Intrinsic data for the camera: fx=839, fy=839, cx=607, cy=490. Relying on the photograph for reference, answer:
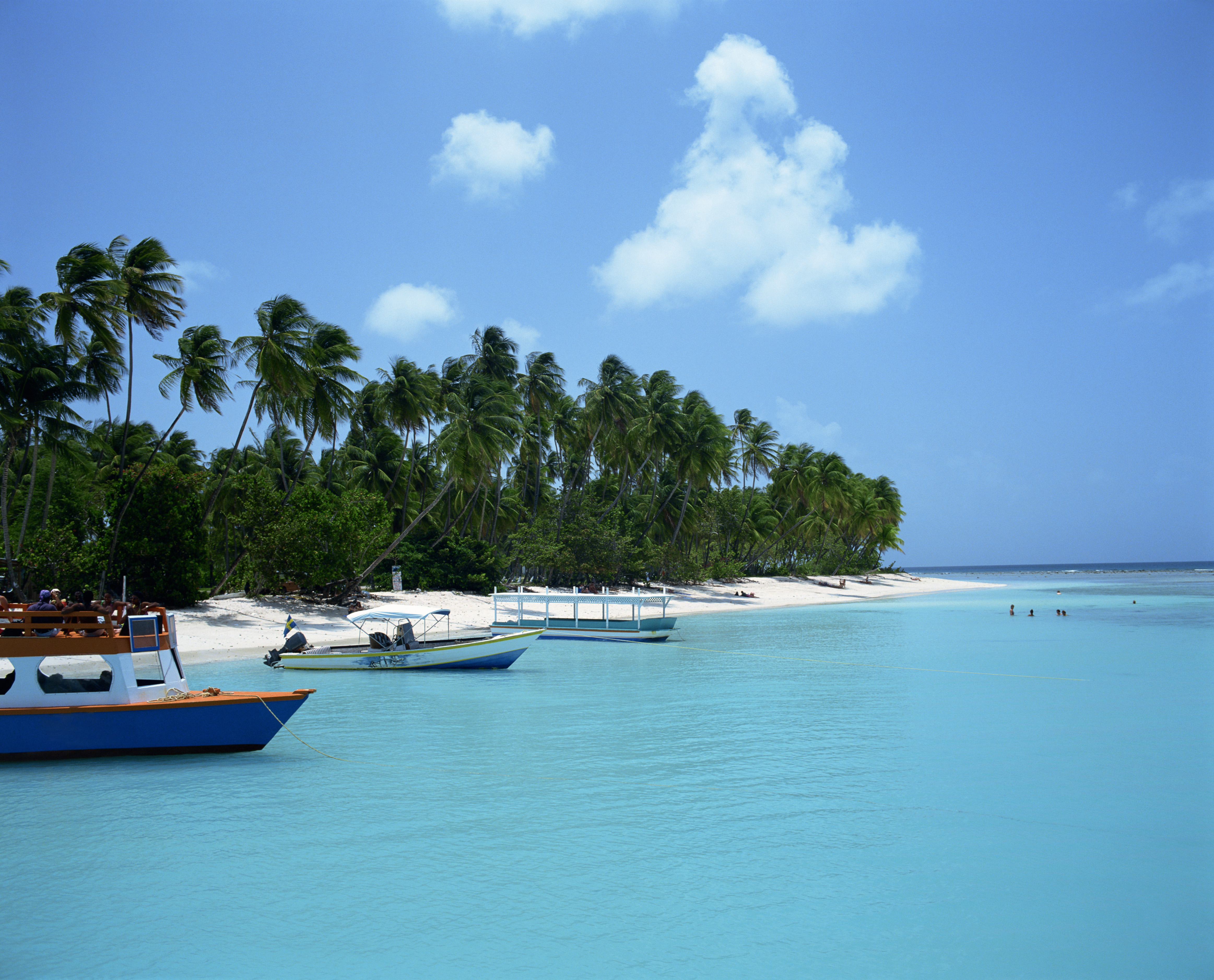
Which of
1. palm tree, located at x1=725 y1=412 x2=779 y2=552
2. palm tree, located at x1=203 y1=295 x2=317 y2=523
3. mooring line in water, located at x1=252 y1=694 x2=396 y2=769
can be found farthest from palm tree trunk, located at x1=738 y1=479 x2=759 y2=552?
mooring line in water, located at x1=252 y1=694 x2=396 y2=769

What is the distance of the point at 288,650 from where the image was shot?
23125 mm

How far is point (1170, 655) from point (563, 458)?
4410 centimetres

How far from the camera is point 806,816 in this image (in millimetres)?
10383

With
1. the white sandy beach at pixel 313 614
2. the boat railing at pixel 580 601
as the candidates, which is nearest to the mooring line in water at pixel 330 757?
the white sandy beach at pixel 313 614

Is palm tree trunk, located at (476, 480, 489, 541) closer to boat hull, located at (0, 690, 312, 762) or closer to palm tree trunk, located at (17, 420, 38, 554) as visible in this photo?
palm tree trunk, located at (17, 420, 38, 554)

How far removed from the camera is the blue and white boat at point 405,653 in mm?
23016

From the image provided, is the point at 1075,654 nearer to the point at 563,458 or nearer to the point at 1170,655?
the point at 1170,655

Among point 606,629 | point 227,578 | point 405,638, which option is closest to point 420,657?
point 405,638

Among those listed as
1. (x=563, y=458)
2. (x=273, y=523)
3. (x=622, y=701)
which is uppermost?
(x=563, y=458)

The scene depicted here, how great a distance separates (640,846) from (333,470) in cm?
4680

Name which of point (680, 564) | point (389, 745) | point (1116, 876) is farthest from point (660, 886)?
point (680, 564)

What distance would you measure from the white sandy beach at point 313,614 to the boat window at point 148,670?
1365cm

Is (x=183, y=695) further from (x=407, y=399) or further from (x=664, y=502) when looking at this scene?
(x=664, y=502)

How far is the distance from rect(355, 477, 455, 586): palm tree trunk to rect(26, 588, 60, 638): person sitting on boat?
23811 millimetres
